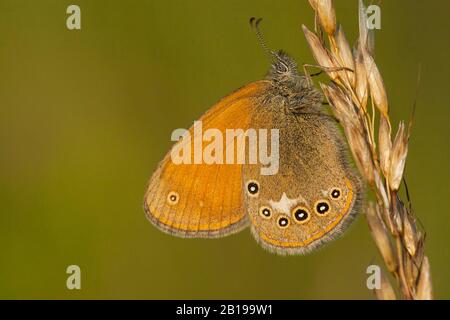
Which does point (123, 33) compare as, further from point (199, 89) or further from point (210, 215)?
point (210, 215)

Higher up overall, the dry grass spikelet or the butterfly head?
the butterfly head

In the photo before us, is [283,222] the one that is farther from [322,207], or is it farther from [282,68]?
[282,68]

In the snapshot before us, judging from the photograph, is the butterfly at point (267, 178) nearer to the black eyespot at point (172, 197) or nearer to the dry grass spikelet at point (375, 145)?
the black eyespot at point (172, 197)

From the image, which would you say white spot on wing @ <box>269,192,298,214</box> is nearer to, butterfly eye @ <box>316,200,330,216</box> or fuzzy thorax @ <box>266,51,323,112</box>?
butterfly eye @ <box>316,200,330,216</box>

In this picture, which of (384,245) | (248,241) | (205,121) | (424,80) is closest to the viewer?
(384,245)

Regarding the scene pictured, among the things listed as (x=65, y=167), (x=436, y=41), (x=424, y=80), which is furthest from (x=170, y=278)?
(x=436, y=41)

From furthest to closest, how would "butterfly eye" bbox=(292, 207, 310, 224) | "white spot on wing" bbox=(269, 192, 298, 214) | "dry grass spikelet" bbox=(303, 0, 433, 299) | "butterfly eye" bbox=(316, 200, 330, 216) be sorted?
"white spot on wing" bbox=(269, 192, 298, 214) → "butterfly eye" bbox=(292, 207, 310, 224) → "butterfly eye" bbox=(316, 200, 330, 216) → "dry grass spikelet" bbox=(303, 0, 433, 299)

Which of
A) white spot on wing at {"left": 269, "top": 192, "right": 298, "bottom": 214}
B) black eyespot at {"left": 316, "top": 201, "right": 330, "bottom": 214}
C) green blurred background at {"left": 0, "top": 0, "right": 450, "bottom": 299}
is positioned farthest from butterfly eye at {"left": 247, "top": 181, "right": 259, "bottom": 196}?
green blurred background at {"left": 0, "top": 0, "right": 450, "bottom": 299}

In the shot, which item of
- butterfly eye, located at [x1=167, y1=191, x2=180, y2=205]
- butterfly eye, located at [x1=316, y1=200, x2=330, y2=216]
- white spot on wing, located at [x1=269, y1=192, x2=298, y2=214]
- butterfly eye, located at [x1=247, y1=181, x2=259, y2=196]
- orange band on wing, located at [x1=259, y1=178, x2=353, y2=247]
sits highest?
butterfly eye, located at [x1=247, y1=181, x2=259, y2=196]
